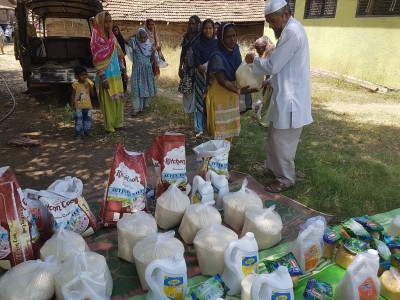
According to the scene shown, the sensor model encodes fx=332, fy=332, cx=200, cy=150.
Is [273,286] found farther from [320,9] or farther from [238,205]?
[320,9]

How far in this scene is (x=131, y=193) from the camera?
99.7 inches

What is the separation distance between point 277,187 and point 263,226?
1.09 metres

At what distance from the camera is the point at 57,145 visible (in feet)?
15.2

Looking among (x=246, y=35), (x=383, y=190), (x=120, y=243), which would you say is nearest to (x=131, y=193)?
(x=120, y=243)

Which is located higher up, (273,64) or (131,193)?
(273,64)

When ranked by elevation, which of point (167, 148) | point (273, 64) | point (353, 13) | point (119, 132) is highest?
point (353, 13)

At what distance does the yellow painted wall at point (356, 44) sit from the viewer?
8422 millimetres

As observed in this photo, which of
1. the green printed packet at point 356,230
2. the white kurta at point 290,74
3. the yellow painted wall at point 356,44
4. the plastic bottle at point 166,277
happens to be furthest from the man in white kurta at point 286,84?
the yellow painted wall at point 356,44

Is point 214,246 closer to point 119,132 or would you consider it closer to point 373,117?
point 119,132

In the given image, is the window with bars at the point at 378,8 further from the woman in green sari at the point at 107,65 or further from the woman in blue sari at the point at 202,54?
the woman in green sari at the point at 107,65

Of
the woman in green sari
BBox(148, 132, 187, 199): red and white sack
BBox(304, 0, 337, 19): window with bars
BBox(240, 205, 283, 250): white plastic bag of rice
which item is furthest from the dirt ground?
BBox(304, 0, 337, 19): window with bars

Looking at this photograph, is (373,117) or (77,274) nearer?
(77,274)

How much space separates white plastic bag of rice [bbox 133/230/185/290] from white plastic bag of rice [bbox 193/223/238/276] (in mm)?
147

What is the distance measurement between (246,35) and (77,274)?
14018 millimetres
